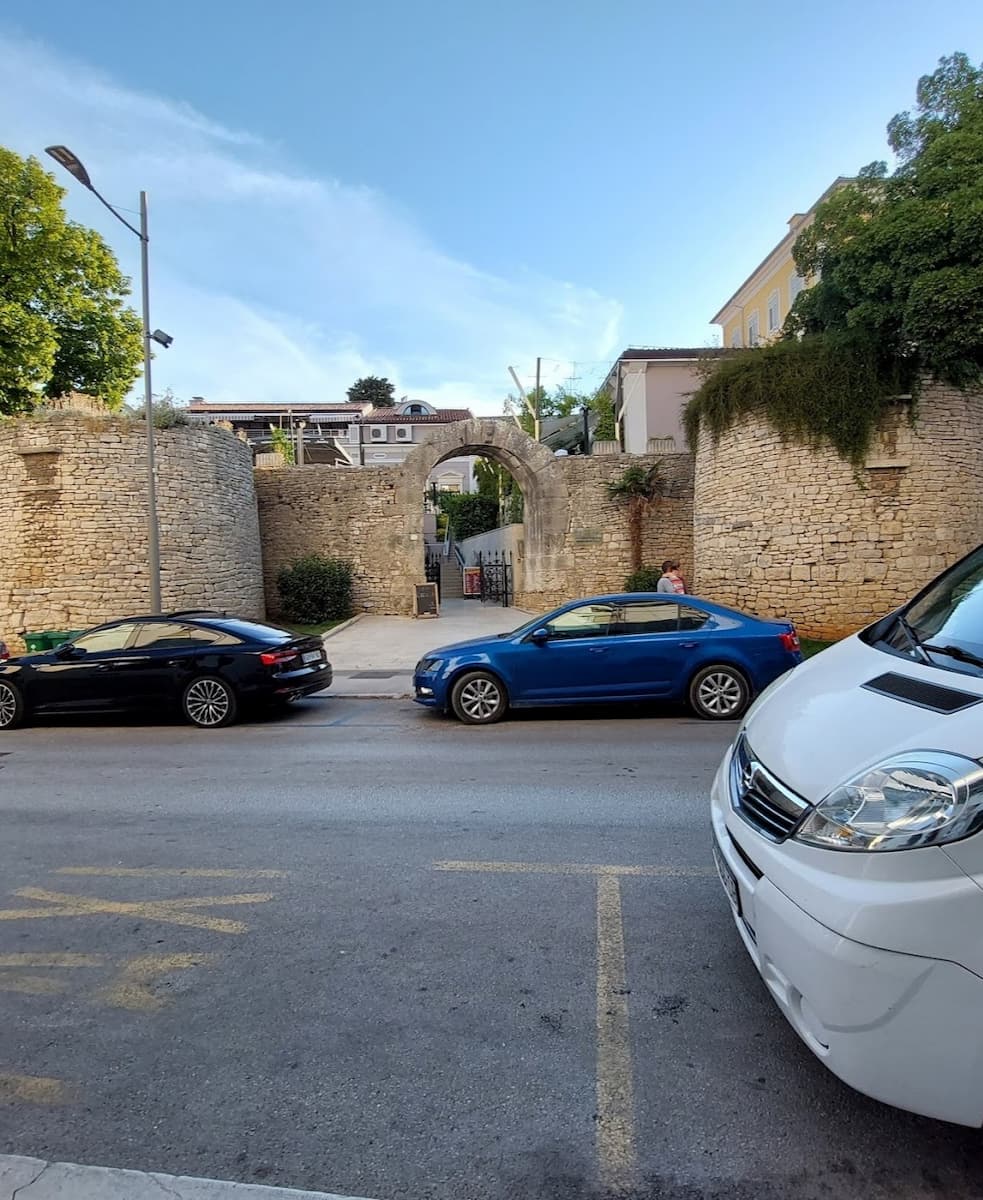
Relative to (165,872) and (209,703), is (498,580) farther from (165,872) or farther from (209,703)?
(165,872)

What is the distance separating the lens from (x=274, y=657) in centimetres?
890

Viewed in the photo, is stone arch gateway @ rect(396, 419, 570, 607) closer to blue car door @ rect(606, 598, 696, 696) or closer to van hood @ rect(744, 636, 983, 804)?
blue car door @ rect(606, 598, 696, 696)

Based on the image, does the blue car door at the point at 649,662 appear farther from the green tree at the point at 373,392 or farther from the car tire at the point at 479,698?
the green tree at the point at 373,392

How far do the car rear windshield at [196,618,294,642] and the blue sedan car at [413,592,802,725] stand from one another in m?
2.42

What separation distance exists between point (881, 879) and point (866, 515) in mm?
14686

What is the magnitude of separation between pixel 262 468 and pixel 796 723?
21902mm

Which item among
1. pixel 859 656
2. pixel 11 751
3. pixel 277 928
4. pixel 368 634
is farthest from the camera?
pixel 368 634

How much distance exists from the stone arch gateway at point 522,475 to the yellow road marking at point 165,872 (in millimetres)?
17552

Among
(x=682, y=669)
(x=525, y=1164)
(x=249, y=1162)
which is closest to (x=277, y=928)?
(x=249, y=1162)

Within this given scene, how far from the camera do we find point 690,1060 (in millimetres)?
2441

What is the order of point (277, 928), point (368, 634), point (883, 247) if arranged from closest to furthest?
1. point (277, 928)
2. point (883, 247)
3. point (368, 634)

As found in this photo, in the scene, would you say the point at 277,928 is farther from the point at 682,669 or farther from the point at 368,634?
the point at 368,634

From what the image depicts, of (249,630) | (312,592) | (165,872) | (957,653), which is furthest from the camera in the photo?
(312,592)

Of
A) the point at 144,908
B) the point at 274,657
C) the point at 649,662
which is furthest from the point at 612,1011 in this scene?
the point at 274,657
